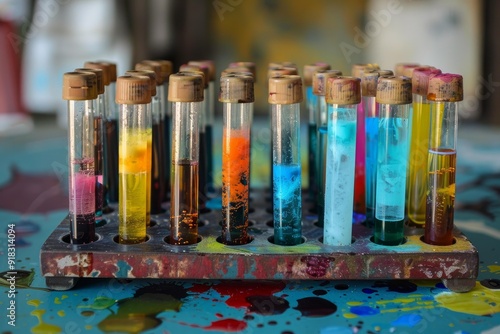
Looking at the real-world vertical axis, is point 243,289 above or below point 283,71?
below

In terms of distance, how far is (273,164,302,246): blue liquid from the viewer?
1.19 m

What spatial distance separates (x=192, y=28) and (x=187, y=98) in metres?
1.90

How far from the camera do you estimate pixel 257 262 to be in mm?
1160

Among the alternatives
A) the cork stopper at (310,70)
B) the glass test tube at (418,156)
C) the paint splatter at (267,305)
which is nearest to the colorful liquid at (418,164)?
the glass test tube at (418,156)

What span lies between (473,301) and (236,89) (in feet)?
1.80

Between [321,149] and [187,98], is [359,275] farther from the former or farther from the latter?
[187,98]

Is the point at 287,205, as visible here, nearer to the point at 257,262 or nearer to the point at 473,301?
the point at 257,262

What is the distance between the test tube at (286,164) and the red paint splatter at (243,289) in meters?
0.08

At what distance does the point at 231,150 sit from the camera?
119 centimetres

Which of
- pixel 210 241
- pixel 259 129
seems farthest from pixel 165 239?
pixel 259 129

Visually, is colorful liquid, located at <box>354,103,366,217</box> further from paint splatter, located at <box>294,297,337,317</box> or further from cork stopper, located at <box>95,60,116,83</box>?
cork stopper, located at <box>95,60,116,83</box>

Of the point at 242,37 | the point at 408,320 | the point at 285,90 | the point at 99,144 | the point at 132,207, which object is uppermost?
the point at 242,37

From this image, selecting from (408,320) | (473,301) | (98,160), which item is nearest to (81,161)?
(98,160)

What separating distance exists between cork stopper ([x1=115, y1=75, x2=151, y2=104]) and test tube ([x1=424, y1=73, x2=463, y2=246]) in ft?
1.63
